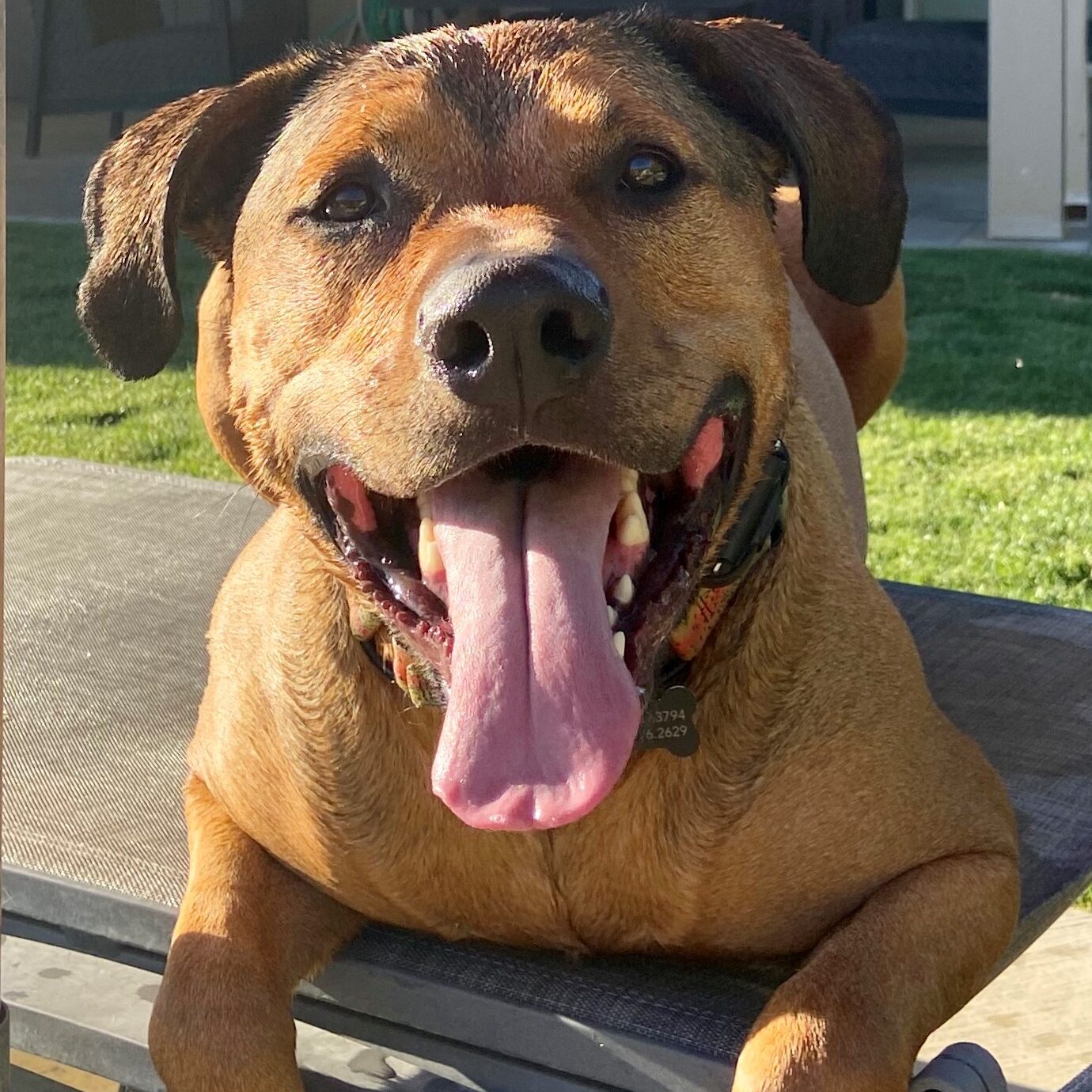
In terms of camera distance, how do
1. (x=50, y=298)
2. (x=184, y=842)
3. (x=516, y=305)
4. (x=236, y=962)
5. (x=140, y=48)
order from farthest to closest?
(x=140, y=48), (x=50, y=298), (x=184, y=842), (x=236, y=962), (x=516, y=305)

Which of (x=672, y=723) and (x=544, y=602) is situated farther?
(x=672, y=723)

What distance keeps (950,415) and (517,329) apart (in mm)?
5903

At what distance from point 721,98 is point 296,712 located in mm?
1064

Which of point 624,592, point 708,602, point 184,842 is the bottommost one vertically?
point 184,842

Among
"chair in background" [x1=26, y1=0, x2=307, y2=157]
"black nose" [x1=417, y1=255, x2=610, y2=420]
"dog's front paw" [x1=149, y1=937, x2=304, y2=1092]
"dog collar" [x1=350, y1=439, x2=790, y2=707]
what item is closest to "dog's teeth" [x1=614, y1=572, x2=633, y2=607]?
"dog collar" [x1=350, y1=439, x2=790, y2=707]

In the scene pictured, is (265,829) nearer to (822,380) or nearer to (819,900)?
(819,900)

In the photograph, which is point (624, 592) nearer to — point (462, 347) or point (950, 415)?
point (462, 347)

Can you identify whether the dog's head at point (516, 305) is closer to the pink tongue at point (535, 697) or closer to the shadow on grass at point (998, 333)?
the pink tongue at point (535, 697)

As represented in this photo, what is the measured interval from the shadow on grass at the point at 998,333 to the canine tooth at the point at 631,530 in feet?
18.6

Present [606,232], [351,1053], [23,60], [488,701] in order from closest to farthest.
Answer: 1. [488,701]
2. [606,232]
3. [351,1053]
4. [23,60]

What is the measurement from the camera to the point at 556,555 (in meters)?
2.08

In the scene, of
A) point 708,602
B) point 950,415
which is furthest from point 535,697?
point 950,415

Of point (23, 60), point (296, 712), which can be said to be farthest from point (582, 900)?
point (23, 60)

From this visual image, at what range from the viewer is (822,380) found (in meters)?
3.78
